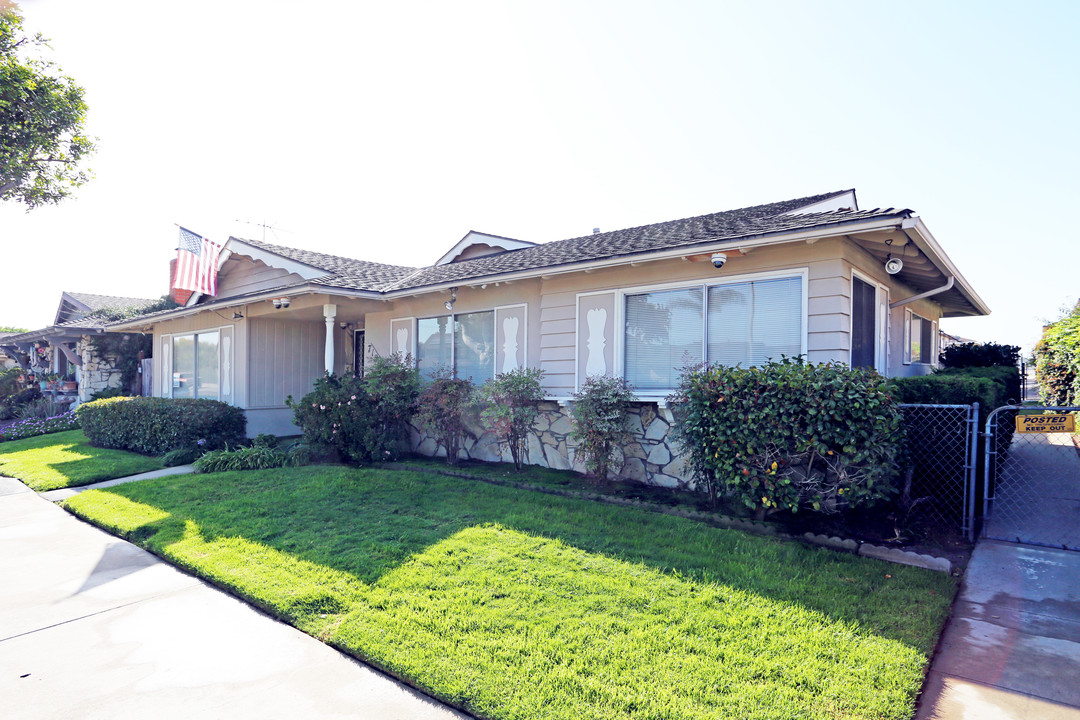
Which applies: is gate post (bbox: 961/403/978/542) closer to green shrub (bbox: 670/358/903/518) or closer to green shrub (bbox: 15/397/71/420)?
green shrub (bbox: 670/358/903/518)

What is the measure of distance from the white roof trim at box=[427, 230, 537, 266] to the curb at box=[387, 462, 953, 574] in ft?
20.9

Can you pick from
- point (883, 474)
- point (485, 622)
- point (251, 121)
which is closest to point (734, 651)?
point (485, 622)

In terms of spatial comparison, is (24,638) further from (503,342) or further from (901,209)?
(901,209)

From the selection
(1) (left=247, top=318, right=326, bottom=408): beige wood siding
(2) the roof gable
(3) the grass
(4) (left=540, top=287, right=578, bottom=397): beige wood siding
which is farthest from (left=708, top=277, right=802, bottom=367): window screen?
(2) the roof gable

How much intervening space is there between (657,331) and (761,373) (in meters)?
2.06

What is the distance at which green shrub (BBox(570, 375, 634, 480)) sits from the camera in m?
7.07

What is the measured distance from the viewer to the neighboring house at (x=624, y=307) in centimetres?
626

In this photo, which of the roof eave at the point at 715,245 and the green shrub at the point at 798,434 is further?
the roof eave at the point at 715,245

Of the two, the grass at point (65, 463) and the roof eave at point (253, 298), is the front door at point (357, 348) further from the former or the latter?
the grass at point (65, 463)

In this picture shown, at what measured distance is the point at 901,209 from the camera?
18.0 ft

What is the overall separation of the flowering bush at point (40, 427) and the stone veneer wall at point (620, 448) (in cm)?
1182

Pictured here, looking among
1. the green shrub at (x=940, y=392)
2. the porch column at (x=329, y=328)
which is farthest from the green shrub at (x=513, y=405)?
the green shrub at (x=940, y=392)

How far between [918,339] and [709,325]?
22.8 ft

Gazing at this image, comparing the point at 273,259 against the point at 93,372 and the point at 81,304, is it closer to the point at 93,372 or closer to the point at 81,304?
the point at 93,372
